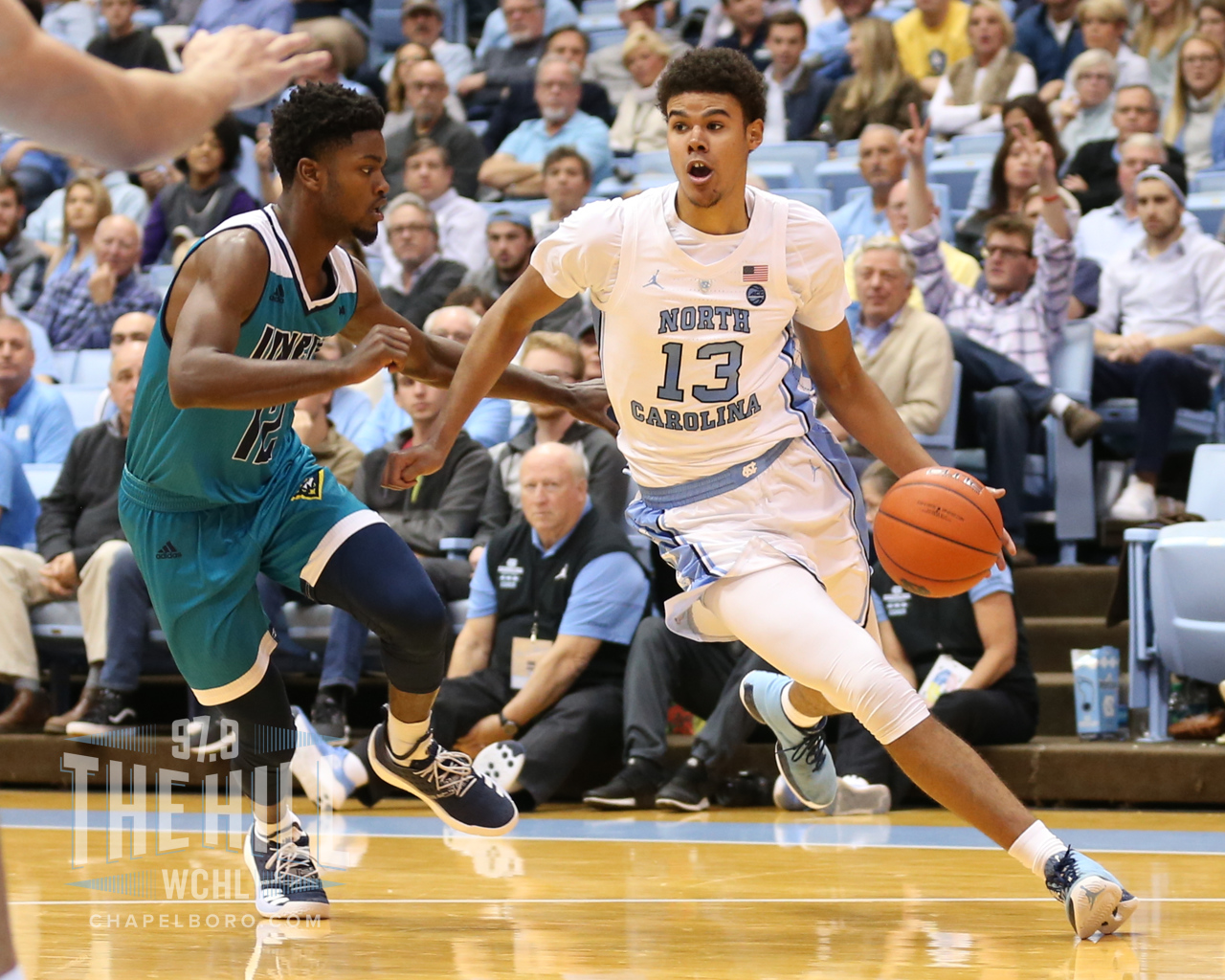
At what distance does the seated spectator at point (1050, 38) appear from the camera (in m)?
10.6

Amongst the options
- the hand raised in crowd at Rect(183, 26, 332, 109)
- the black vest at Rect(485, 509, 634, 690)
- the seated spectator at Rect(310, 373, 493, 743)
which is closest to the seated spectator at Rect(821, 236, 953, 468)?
the black vest at Rect(485, 509, 634, 690)

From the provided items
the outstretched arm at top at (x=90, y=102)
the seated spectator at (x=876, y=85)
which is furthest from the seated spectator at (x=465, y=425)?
the outstretched arm at top at (x=90, y=102)

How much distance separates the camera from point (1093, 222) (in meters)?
9.12

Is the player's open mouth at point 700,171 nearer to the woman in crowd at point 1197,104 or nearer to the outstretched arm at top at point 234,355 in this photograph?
the outstretched arm at top at point 234,355

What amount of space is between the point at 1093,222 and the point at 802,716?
531cm

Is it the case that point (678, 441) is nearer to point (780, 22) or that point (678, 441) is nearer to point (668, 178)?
point (668, 178)

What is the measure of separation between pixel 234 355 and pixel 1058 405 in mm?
4808

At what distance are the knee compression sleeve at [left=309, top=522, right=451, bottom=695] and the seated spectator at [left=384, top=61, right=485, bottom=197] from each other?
278 inches

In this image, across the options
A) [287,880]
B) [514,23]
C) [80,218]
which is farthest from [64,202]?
[287,880]

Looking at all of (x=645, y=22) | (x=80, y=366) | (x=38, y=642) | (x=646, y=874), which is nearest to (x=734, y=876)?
(x=646, y=874)

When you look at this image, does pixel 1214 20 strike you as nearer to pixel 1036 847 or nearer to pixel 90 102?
pixel 1036 847

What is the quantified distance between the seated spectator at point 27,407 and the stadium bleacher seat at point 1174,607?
553 centimetres

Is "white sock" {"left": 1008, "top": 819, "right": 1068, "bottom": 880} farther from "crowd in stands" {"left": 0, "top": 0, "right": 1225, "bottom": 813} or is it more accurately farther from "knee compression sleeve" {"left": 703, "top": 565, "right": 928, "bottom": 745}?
"crowd in stands" {"left": 0, "top": 0, "right": 1225, "bottom": 813}

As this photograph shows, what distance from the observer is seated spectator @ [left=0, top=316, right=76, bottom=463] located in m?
8.77
